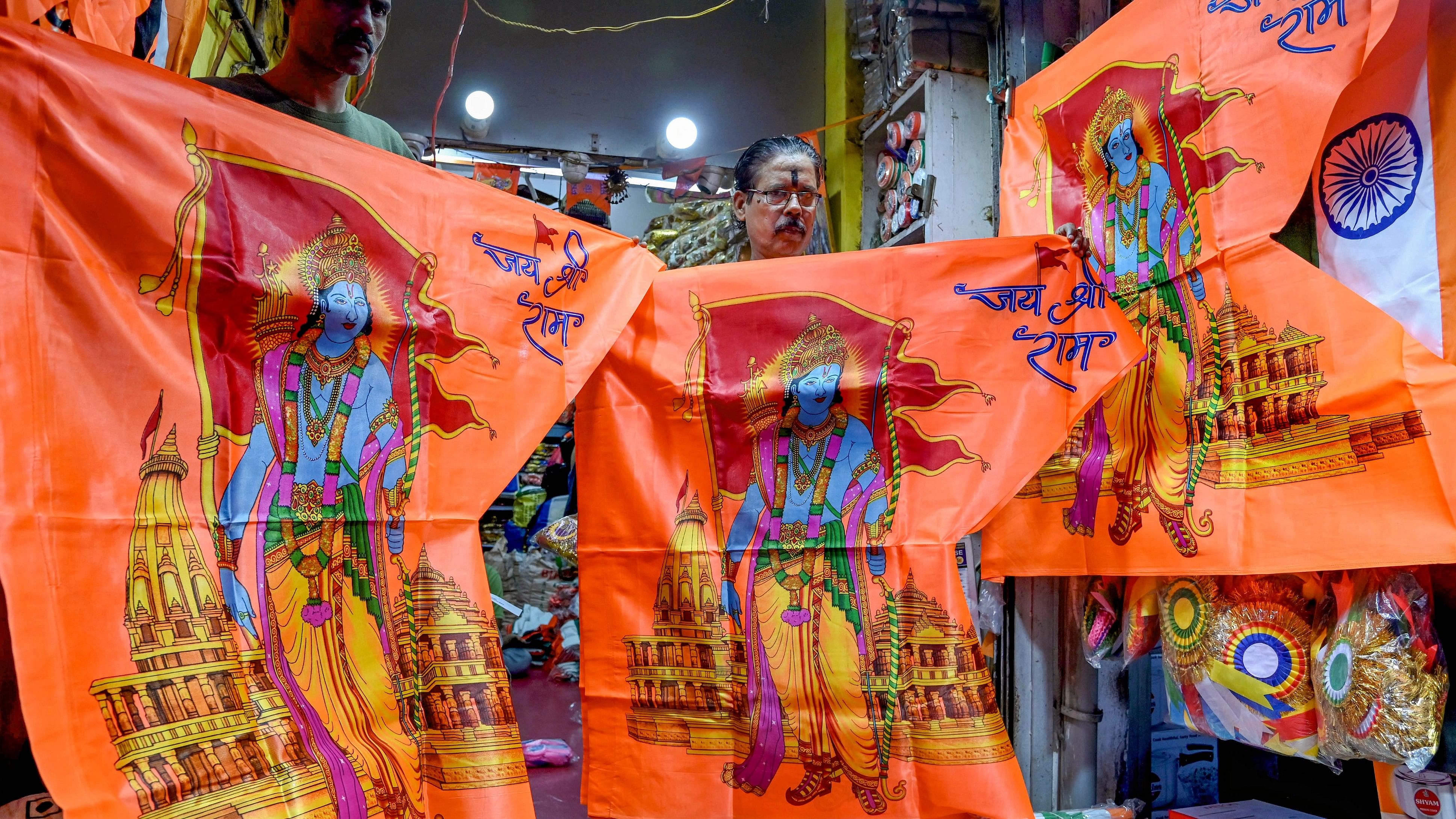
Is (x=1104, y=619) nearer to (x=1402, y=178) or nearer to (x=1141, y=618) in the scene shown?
(x=1141, y=618)

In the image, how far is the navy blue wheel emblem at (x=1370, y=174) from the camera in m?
1.44

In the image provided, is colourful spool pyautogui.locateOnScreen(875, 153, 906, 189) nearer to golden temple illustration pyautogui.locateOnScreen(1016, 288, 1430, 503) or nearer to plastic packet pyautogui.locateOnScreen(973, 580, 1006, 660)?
plastic packet pyautogui.locateOnScreen(973, 580, 1006, 660)

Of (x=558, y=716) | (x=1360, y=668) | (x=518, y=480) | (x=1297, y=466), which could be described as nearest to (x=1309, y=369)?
(x=1297, y=466)

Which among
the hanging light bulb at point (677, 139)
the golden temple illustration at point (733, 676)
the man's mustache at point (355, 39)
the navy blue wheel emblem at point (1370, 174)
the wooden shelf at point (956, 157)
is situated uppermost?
the hanging light bulb at point (677, 139)

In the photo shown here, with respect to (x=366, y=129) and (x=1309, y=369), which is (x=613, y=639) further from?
(x=1309, y=369)

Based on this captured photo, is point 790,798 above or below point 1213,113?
below

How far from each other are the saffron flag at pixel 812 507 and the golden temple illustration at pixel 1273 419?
0.62 ft

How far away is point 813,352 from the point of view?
6.23ft

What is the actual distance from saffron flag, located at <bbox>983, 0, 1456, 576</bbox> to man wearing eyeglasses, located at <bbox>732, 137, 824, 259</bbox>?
59cm

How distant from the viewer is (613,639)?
190 cm

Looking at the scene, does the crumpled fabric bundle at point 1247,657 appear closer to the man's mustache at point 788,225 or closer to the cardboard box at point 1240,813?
the cardboard box at point 1240,813

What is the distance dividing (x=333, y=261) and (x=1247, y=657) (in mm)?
1693

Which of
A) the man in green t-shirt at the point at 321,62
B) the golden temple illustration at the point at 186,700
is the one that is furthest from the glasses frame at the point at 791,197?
the golden temple illustration at the point at 186,700

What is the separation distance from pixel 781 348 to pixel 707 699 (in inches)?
28.6
